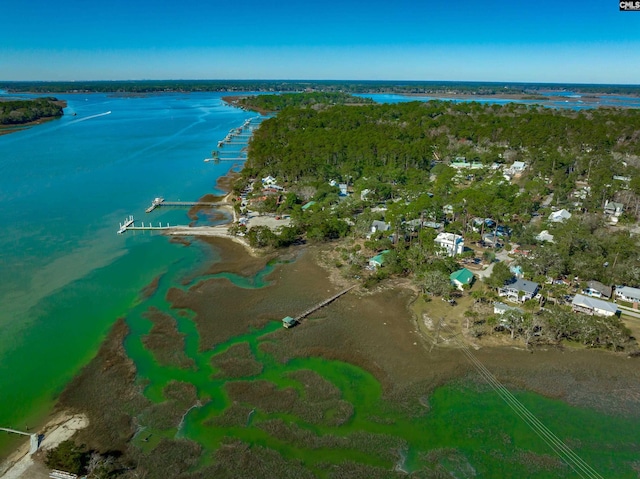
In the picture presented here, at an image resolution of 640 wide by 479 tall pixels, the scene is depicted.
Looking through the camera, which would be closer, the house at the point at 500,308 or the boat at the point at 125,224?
the house at the point at 500,308

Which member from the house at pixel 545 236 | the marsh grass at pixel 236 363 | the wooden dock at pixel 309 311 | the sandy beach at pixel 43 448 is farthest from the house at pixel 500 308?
the sandy beach at pixel 43 448

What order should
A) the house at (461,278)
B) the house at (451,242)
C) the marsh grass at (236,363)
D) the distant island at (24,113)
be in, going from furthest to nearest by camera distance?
the distant island at (24,113), the house at (451,242), the house at (461,278), the marsh grass at (236,363)

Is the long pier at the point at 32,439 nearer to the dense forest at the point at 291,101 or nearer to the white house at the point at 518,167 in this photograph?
the white house at the point at 518,167

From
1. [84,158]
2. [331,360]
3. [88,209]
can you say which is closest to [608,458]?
A: [331,360]

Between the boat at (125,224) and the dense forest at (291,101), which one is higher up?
the dense forest at (291,101)

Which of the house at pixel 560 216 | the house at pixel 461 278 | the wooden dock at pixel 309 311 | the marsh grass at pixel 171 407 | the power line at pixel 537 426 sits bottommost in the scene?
the power line at pixel 537 426

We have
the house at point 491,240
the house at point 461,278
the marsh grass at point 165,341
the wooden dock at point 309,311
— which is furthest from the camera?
the house at point 491,240

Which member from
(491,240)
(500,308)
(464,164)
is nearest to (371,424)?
(500,308)

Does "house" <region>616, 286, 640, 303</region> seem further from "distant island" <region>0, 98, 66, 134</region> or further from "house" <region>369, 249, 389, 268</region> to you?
"distant island" <region>0, 98, 66, 134</region>
